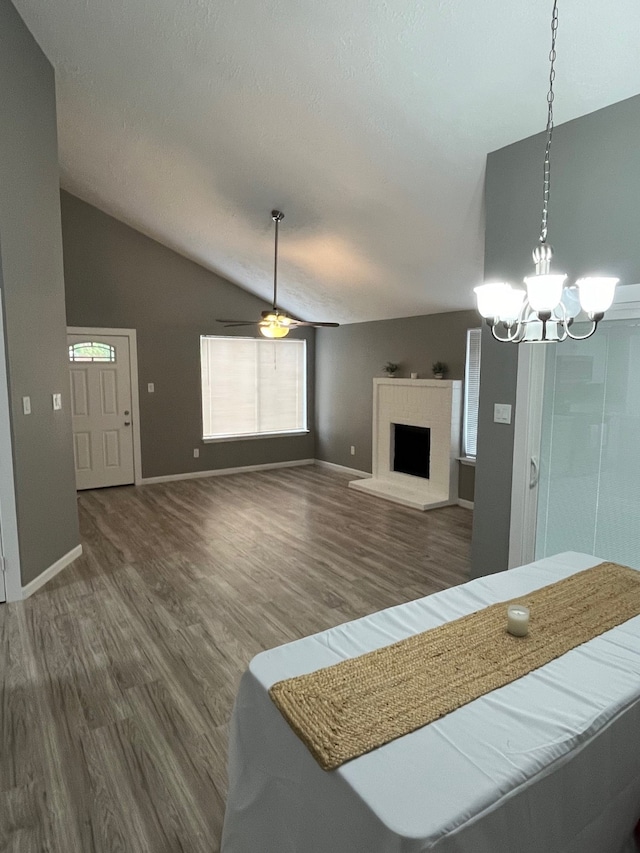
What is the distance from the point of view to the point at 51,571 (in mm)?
3605

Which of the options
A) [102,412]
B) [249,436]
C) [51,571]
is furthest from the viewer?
[249,436]

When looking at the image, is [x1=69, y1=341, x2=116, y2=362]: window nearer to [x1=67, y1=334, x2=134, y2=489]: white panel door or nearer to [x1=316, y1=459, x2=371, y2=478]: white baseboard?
[x1=67, y1=334, x2=134, y2=489]: white panel door

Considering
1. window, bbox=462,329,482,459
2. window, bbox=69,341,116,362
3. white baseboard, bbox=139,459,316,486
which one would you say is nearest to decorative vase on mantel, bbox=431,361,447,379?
window, bbox=462,329,482,459

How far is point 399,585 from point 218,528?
2.00 metres

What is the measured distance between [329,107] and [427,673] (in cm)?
315

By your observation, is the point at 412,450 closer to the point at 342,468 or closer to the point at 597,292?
the point at 342,468

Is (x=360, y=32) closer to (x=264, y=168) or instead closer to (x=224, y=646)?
(x=264, y=168)

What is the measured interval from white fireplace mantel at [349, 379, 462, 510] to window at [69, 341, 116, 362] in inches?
134

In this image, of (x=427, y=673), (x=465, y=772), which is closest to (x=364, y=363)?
(x=427, y=673)

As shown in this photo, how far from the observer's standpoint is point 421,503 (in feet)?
18.0

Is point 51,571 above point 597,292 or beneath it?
beneath

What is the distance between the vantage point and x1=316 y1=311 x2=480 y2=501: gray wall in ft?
18.6

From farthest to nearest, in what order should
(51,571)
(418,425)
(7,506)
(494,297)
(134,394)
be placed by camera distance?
(134,394)
(418,425)
(51,571)
(7,506)
(494,297)

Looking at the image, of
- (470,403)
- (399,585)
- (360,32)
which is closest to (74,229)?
(360,32)
